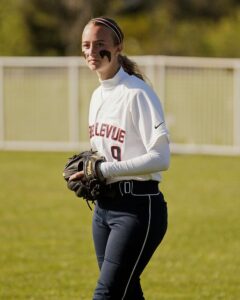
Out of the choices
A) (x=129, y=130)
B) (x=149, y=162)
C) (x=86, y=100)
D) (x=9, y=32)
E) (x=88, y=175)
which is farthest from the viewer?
(x=9, y=32)

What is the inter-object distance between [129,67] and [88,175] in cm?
69

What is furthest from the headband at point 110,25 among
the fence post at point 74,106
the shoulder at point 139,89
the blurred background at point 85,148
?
the fence post at point 74,106

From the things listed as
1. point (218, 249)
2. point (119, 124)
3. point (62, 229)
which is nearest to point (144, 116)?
point (119, 124)

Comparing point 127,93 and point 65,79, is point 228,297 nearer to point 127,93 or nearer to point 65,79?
point 127,93

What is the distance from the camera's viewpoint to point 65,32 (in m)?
48.7

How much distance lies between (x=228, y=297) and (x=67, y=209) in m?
5.96

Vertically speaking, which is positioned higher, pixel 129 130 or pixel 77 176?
pixel 129 130

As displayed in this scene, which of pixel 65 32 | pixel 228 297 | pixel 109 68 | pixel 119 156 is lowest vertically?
pixel 228 297

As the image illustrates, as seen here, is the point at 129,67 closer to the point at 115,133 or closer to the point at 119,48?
the point at 119,48

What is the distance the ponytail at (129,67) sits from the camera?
625 cm

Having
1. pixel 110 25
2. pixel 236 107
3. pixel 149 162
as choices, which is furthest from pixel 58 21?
pixel 149 162

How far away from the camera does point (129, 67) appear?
6.30m

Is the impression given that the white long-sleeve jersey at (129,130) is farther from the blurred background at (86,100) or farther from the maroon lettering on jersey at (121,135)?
the blurred background at (86,100)

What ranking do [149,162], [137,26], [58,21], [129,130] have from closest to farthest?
[149,162], [129,130], [58,21], [137,26]
